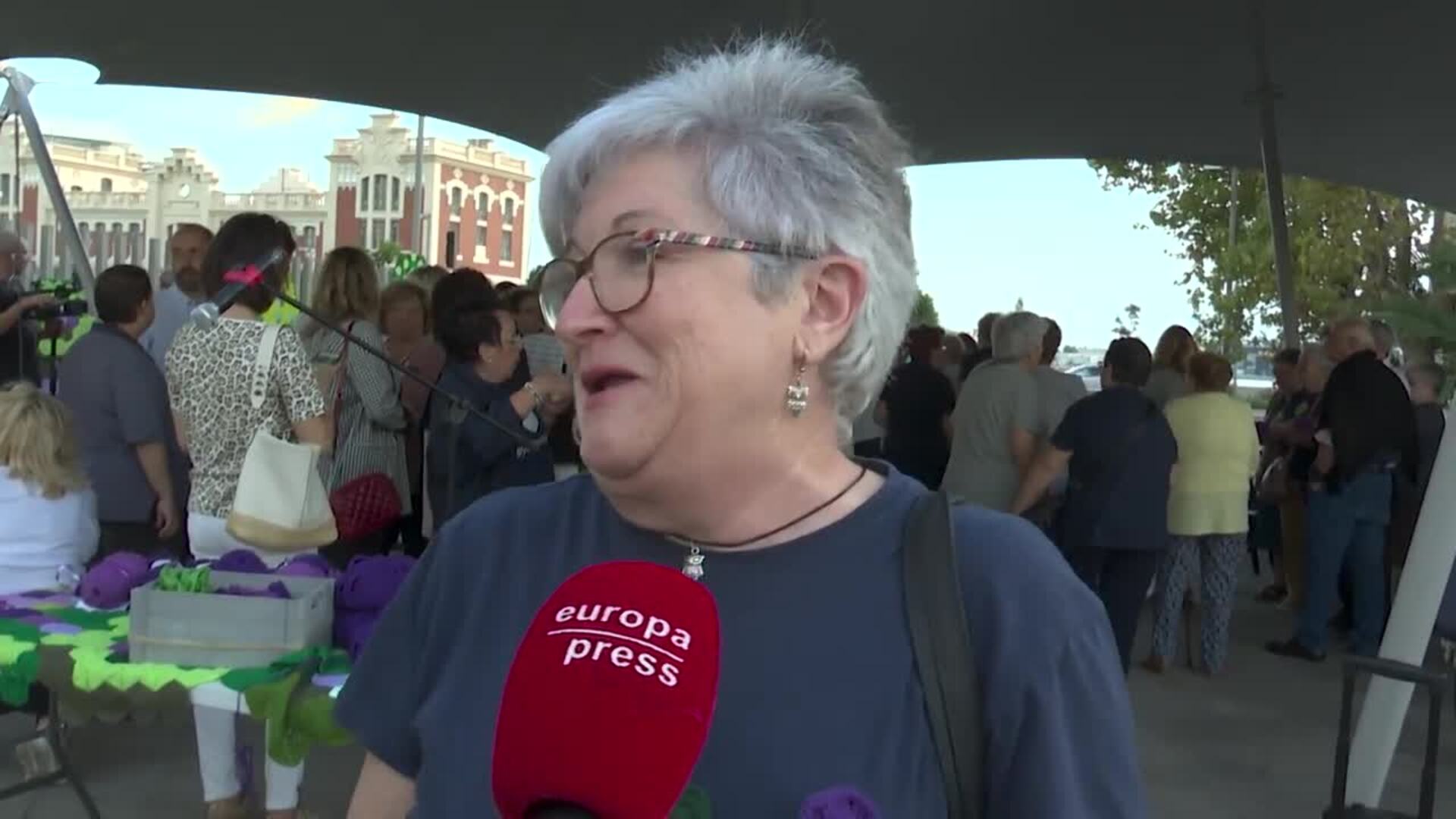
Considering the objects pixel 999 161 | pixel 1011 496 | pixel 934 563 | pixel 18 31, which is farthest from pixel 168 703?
pixel 999 161

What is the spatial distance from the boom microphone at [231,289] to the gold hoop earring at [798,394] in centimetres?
221

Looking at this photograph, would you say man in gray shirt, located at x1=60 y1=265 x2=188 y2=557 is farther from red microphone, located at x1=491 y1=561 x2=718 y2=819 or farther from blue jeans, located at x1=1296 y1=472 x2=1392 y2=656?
blue jeans, located at x1=1296 y1=472 x2=1392 y2=656

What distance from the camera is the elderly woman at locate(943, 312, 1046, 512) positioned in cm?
558

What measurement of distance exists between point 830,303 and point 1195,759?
4327mm

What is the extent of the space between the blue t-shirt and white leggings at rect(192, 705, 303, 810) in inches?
98.3

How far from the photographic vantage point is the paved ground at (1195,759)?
163 inches

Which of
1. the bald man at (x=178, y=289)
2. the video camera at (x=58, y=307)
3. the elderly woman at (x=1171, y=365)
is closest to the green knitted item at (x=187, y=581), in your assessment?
the bald man at (x=178, y=289)

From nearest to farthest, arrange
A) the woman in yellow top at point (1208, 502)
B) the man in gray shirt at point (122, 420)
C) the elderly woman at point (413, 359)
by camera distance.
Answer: the man in gray shirt at point (122, 420), the elderly woman at point (413, 359), the woman in yellow top at point (1208, 502)

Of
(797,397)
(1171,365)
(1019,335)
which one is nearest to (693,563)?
(797,397)

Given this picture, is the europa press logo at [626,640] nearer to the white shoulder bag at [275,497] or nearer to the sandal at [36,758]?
the white shoulder bag at [275,497]

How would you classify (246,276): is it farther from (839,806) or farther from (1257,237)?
(1257,237)

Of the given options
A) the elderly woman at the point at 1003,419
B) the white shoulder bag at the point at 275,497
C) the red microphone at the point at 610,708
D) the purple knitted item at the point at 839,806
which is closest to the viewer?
the red microphone at the point at 610,708

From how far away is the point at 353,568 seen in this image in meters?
3.00

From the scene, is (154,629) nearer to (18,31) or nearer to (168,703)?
(168,703)
